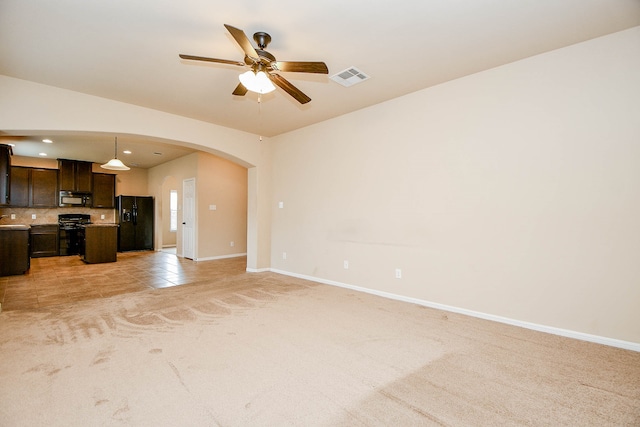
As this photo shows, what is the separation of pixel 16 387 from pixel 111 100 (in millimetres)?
3703

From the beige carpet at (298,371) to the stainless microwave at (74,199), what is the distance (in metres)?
6.34

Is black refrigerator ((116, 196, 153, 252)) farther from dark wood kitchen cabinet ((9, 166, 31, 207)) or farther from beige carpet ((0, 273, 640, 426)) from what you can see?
beige carpet ((0, 273, 640, 426))

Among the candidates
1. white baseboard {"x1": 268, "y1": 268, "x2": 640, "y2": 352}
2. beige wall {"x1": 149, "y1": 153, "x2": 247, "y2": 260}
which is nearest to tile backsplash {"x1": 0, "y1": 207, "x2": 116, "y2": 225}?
beige wall {"x1": 149, "y1": 153, "x2": 247, "y2": 260}

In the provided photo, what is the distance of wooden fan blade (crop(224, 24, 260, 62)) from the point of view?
1991 mm

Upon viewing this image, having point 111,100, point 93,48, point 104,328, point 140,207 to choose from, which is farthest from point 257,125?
point 140,207

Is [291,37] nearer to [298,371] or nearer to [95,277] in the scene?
[298,371]

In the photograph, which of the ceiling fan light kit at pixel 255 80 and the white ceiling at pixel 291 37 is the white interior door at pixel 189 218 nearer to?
the white ceiling at pixel 291 37

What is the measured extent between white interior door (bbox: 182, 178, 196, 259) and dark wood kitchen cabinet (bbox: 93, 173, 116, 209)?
2.91 m

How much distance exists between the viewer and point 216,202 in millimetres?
7645

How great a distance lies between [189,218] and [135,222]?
107 inches

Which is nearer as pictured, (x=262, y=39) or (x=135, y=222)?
(x=262, y=39)

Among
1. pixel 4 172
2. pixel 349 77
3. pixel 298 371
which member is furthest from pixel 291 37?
pixel 4 172

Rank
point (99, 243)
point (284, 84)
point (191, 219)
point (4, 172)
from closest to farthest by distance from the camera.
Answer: point (284, 84) < point (4, 172) < point (99, 243) < point (191, 219)

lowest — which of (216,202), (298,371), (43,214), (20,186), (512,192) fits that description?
(298,371)
